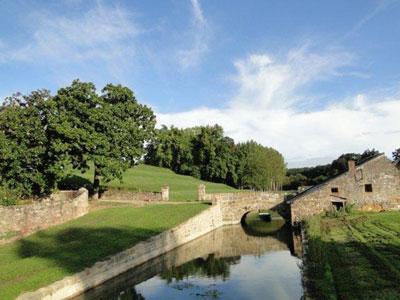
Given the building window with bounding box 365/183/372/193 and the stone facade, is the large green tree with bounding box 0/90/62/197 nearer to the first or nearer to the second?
the stone facade

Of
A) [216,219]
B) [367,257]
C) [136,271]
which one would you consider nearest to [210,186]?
[216,219]

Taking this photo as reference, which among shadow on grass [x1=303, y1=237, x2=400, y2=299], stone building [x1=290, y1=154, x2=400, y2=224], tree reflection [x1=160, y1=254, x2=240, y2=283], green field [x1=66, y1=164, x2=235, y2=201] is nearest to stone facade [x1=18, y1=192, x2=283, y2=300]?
tree reflection [x1=160, y1=254, x2=240, y2=283]

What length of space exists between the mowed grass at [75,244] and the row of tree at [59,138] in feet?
19.4

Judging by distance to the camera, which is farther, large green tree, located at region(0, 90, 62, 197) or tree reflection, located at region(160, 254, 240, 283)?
large green tree, located at region(0, 90, 62, 197)

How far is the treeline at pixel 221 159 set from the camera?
98000mm

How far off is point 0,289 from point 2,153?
74.3ft

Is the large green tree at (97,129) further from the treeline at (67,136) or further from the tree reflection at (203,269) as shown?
the tree reflection at (203,269)

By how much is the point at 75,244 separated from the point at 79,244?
29 cm

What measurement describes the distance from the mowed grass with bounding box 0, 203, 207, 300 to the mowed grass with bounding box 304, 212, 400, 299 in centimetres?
1298

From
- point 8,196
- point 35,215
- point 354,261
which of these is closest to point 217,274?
point 354,261

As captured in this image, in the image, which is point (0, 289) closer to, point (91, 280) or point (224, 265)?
point (91, 280)

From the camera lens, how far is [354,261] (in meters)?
24.8

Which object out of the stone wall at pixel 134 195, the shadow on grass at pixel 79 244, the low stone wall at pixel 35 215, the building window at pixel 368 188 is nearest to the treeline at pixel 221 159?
the stone wall at pixel 134 195

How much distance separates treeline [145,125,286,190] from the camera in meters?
98.0
